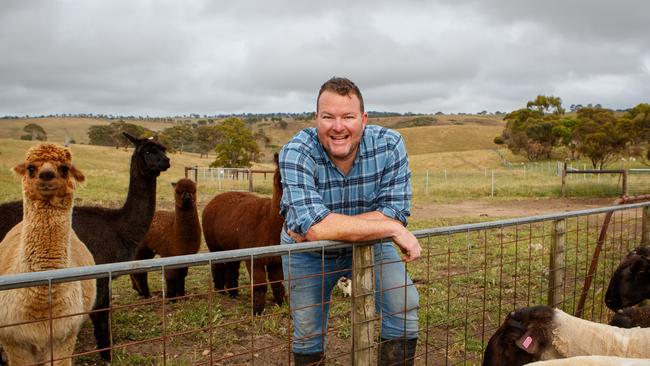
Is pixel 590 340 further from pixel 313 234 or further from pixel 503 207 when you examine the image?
pixel 503 207

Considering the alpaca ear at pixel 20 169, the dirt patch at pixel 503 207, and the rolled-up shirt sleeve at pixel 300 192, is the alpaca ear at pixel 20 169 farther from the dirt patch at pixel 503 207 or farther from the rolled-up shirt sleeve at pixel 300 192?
the dirt patch at pixel 503 207

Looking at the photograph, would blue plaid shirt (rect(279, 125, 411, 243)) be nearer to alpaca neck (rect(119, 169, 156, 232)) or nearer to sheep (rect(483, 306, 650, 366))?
sheep (rect(483, 306, 650, 366))

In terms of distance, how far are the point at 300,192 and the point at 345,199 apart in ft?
1.32

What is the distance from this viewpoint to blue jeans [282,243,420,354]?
3.14 metres

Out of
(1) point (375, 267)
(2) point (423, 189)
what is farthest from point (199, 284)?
(2) point (423, 189)

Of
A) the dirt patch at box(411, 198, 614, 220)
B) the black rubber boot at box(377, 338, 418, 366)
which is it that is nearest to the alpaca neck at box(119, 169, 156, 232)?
the black rubber boot at box(377, 338, 418, 366)

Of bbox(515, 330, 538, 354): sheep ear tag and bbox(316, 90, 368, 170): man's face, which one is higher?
bbox(316, 90, 368, 170): man's face

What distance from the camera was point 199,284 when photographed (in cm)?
852

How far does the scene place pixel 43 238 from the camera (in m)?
3.70

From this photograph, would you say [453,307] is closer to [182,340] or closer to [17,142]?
[182,340]

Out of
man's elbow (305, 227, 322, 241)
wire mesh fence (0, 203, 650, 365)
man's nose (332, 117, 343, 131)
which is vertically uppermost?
man's nose (332, 117, 343, 131)

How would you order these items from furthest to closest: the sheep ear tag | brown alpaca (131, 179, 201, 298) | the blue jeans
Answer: brown alpaca (131, 179, 201, 298)
the sheep ear tag
the blue jeans

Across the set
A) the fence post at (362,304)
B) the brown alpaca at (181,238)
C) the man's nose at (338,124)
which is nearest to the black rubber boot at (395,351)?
the fence post at (362,304)

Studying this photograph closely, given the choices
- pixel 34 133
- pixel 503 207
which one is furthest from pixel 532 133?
pixel 34 133
